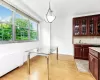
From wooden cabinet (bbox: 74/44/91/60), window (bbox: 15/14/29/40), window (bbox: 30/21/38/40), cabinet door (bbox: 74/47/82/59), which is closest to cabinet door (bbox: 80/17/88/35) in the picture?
wooden cabinet (bbox: 74/44/91/60)

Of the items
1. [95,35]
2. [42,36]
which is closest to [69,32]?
[95,35]

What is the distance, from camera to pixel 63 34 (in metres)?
5.70

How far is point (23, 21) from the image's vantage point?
4.24m

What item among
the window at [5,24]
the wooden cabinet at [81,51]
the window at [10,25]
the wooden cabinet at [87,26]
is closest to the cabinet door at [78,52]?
the wooden cabinet at [81,51]

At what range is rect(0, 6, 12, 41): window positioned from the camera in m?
2.92

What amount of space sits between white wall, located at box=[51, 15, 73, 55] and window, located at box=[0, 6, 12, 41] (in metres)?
3.27

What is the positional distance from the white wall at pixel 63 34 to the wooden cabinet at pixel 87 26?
79 cm

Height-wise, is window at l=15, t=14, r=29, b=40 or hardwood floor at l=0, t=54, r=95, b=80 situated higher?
window at l=15, t=14, r=29, b=40

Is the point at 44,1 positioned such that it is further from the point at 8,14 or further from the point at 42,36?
the point at 42,36

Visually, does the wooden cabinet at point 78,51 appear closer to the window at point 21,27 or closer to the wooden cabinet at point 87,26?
the wooden cabinet at point 87,26

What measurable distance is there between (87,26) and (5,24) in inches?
154

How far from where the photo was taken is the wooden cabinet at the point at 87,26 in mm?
4262

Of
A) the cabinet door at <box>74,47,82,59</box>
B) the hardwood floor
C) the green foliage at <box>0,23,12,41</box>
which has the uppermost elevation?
the green foliage at <box>0,23,12,41</box>

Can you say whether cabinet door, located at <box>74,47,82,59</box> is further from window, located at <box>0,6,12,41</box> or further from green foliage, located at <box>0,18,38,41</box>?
window, located at <box>0,6,12,41</box>
